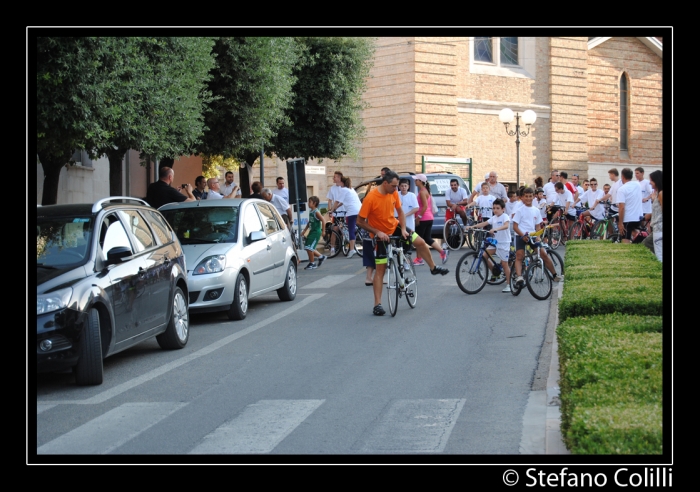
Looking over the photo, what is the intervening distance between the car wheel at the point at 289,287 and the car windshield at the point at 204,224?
1.65m

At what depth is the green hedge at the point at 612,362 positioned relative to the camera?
16.2 feet

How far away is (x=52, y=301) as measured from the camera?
8.59 meters

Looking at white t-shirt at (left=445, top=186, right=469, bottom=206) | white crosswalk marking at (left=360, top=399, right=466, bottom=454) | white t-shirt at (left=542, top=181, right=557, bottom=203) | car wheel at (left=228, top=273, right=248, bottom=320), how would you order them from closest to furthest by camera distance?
1. white crosswalk marking at (left=360, top=399, right=466, bottom=454)
2. car wheel at (left=228, top=273, right=248, bottom=320)
3. white t-shirt at (left=445, top=186, right=469, bottom=206)
4. white t-shirt at (left=542, top=181, right=557, bottom=203)

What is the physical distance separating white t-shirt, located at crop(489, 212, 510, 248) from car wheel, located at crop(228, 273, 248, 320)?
432 cm

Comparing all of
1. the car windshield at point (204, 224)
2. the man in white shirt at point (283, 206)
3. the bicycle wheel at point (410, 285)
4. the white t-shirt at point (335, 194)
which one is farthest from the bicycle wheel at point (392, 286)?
the white t-shirt at point (335, 194)

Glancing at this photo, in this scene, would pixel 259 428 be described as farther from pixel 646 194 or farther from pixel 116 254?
pixel 646 194

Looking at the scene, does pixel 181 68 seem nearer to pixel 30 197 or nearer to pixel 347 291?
pixel 347 291

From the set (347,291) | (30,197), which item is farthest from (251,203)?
Result: (30,197)

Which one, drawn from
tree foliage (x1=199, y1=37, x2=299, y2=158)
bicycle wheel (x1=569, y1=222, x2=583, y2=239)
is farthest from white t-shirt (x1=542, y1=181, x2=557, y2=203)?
tree foliage (x1=199, y1=37, x2=299, y2=158)

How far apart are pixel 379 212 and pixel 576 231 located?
44.2ft

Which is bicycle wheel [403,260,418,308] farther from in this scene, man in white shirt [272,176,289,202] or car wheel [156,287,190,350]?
man in white shirt [272,176,289,202]

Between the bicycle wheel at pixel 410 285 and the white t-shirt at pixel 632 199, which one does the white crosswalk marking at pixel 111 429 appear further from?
the white t-shirt at pixel 632 199

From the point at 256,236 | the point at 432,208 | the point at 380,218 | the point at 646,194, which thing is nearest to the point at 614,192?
the point at 646,194

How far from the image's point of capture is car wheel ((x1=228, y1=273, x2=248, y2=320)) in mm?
13398
